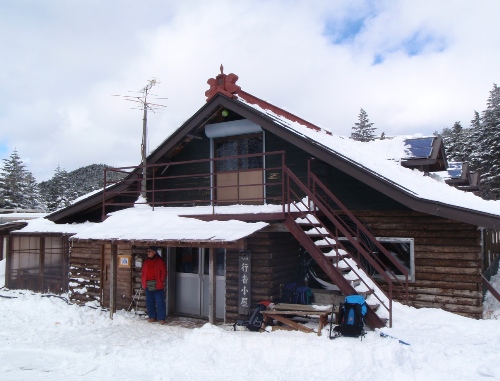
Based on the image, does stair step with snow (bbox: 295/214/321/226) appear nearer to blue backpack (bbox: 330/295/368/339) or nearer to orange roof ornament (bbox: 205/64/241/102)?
blue backpack (bbox: 330/295/368/339)

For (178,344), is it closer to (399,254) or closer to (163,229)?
(163,229)

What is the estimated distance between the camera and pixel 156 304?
11156 millimetres

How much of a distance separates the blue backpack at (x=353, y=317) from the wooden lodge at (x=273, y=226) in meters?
0.48

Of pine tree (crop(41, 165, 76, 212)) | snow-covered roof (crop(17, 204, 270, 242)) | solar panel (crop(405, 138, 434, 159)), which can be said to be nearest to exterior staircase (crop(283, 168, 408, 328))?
snow-covered roof (crop(17, 204, 270, 242))

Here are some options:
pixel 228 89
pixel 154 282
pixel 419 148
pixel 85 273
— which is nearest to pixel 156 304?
pixel 154 282

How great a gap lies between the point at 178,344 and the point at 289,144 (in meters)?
5.79

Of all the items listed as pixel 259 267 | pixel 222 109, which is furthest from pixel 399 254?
pixel 222 109

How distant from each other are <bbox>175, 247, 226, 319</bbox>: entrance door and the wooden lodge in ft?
0.10

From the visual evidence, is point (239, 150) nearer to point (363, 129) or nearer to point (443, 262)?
point (443, 262)

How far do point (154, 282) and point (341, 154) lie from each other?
18.3 feet

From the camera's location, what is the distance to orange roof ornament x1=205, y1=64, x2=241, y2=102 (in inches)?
456

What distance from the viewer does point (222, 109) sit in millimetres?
12297

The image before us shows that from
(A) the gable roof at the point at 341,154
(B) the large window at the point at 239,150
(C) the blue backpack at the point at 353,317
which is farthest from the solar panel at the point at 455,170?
(C) the blue backpack at the point at 353,317

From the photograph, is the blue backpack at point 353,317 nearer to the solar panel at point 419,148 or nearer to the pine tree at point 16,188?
the solar panel at point 419,148
